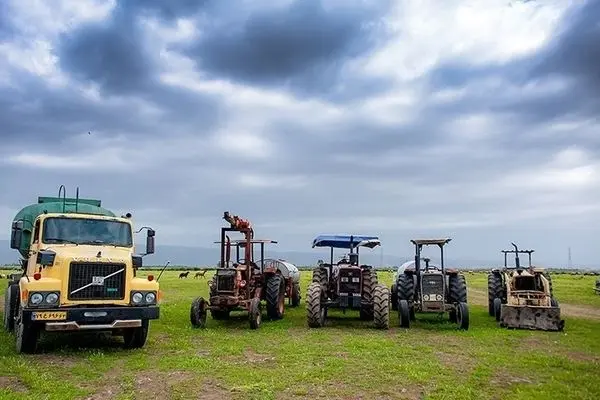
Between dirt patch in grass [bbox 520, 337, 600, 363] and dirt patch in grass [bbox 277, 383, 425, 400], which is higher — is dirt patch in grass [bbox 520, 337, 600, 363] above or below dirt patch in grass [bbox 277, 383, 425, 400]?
above

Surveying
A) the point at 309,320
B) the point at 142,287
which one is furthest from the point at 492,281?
the point at 142,287

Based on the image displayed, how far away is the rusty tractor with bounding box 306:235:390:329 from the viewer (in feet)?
53.0

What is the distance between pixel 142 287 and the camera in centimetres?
1230

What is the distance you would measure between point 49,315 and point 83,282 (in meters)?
0.94

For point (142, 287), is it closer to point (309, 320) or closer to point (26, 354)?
point (26, 354)

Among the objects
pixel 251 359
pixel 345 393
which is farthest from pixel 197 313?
pixel 345 393

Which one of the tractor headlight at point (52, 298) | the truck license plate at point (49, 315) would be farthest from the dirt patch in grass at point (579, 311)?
the tractor headlight at point (52, 298)

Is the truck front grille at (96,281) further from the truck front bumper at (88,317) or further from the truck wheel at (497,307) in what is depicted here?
the truck wheel at (497,307)

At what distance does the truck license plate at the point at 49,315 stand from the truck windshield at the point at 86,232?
200 centimetres

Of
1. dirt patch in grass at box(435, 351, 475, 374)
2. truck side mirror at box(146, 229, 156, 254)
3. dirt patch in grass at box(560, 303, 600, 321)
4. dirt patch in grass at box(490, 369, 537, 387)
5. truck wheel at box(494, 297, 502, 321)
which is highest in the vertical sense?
truck side mirror at box(146, 229, 156, 254)

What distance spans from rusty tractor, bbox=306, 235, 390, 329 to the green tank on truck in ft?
17.5

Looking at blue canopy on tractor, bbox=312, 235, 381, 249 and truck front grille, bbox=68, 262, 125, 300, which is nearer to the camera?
truck front grille, bbox=68, 262, 125, 300

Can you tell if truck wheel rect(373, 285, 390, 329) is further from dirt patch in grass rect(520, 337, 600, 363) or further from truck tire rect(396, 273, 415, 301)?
dirt patch in grass rect(520, 337, 600, 363)

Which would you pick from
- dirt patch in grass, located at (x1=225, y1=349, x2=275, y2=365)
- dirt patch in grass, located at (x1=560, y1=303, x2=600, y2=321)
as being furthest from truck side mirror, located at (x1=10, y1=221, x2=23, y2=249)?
dirt patch in grass, located at (x1=560, y1=303, x2=600, y2=321)
